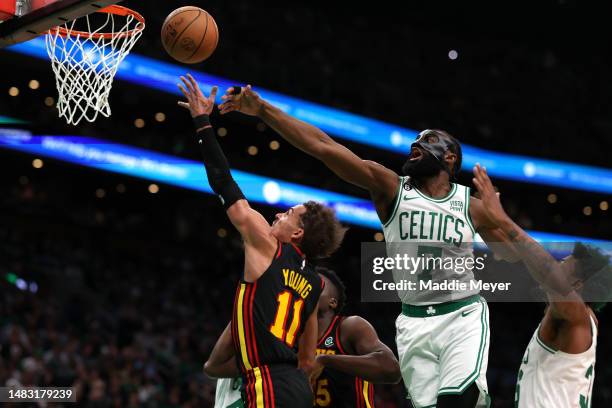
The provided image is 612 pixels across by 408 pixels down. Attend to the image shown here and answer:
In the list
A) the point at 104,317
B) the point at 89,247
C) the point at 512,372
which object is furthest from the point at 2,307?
the point at 512,372

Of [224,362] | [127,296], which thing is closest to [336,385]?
[224,362]

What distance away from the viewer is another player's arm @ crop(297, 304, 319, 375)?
4.77 metres

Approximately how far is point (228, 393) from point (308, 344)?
859mm

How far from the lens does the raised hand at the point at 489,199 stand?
447 cm

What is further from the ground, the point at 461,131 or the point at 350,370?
the point at 461,131

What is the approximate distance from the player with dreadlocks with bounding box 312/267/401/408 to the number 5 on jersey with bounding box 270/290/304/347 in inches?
28.1

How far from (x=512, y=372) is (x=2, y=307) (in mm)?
12097

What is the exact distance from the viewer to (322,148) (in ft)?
16.3

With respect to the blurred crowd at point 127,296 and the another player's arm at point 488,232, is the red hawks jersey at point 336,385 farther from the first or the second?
the blurred crowd at point 127,296

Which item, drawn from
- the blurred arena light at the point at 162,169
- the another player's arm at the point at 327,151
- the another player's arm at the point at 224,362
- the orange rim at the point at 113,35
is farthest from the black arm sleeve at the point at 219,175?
the blurred arena light at the point at 162,169

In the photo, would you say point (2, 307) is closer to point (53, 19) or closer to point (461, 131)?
point (53, 19)

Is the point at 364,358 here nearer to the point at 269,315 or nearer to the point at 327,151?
the point at 269,315

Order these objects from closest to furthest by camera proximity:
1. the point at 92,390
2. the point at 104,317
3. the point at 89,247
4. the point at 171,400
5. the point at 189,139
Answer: the point at 92,390 < the point at 171,400 < the point at 104,317 < the point at 89,247 < the point at 189,139

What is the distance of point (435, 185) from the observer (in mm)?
5242
